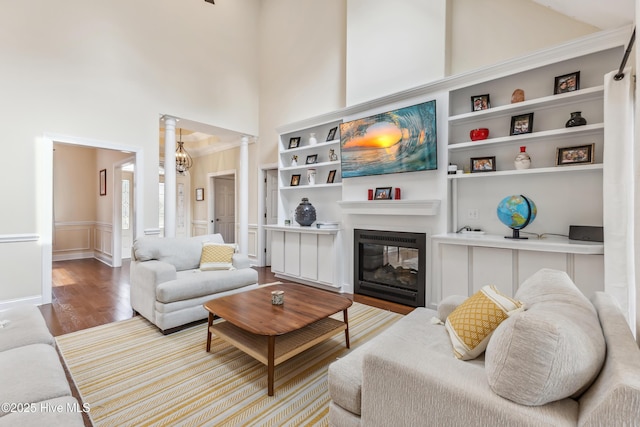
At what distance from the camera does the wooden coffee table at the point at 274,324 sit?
76.2 inches

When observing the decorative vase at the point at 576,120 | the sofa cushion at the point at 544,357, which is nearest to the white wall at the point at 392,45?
the decorative vase at the point at 576,120

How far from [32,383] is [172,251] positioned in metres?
2.26

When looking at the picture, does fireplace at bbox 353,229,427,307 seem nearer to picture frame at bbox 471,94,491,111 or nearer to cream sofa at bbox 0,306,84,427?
picture frame at bbox 471,94,491,111

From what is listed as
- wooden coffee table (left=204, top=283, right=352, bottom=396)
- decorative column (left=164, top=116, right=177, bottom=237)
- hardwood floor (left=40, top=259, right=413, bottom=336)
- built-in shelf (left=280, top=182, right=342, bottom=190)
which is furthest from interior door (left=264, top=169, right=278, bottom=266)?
wooden coffee table (left=204, top=283, right=352, bottom=396)

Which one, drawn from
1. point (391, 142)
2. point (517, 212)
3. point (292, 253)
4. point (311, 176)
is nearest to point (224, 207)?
point (292, 253)

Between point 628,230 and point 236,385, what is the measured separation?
2.99 metres

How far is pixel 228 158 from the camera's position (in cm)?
691

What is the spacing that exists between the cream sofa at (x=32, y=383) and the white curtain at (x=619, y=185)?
3.23m

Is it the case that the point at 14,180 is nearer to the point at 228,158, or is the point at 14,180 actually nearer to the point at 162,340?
the point at 162,340

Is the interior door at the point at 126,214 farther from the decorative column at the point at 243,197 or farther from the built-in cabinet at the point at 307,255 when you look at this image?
the built-in cabinet at the point at 307,255

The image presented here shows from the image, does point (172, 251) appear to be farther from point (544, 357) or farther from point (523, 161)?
point (523, 161)

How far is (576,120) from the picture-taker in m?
2.53

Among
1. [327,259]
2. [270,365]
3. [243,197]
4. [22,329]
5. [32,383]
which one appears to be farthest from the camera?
[243,197]

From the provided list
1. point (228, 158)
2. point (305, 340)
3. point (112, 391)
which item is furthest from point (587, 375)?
point (228, 158)
